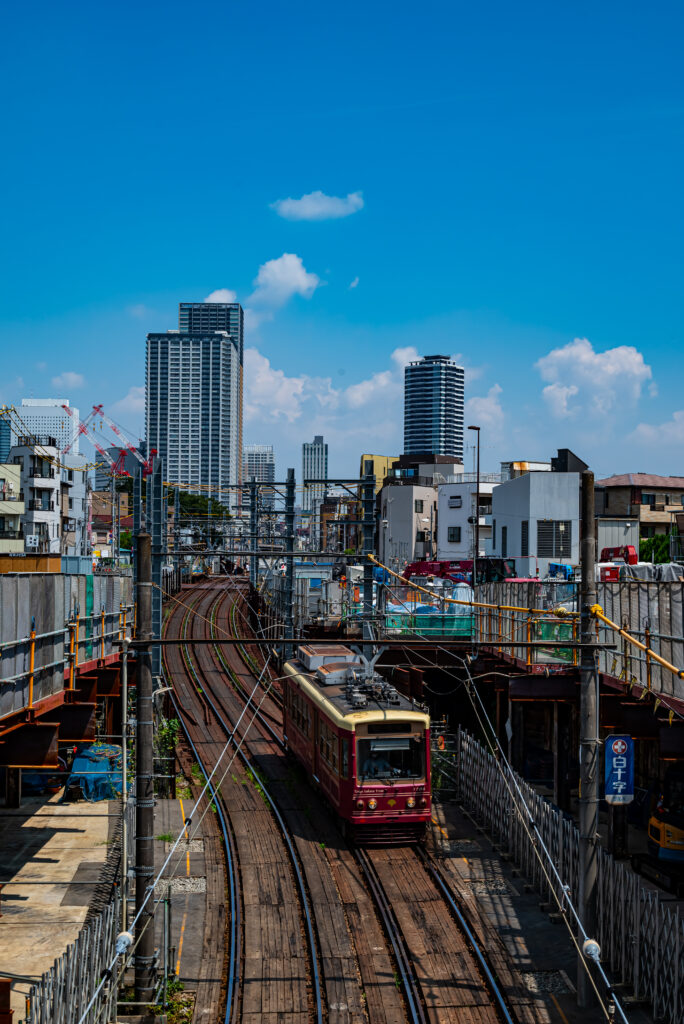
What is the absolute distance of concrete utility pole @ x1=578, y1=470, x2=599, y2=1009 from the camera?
13617 mm

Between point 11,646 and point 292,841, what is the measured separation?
32.8ft

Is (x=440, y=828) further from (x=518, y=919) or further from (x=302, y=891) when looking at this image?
(x=518, y=919)

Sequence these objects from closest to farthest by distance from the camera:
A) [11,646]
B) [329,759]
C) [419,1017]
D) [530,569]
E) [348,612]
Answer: [419,1017] < [11,646] < [329,759] < [348,612] < [530,569]

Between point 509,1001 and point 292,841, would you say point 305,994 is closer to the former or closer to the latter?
point 509,1001

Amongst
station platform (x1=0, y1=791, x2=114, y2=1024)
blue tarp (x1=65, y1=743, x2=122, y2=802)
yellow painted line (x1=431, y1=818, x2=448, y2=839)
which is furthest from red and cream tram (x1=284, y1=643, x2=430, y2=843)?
blue tarp (x1=65, y1=743, x2=122, y2=802)

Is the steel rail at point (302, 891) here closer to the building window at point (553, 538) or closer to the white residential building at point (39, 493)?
the building window at point (553, 538)

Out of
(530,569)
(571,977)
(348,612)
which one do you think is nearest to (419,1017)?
(571,977)

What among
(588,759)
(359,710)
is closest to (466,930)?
(588,759)

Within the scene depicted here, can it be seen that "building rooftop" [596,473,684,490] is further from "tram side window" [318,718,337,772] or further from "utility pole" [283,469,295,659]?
"tram side window" [318,718,337,772]

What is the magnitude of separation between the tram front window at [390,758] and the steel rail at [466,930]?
1890 mm

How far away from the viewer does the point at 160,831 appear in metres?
22.2

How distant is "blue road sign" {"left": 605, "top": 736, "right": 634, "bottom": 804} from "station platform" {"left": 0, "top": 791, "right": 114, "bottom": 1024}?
30.9ft

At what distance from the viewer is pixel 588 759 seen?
13.8 meters

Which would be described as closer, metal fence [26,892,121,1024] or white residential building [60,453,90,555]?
metal fence [26,892,121,1024]
